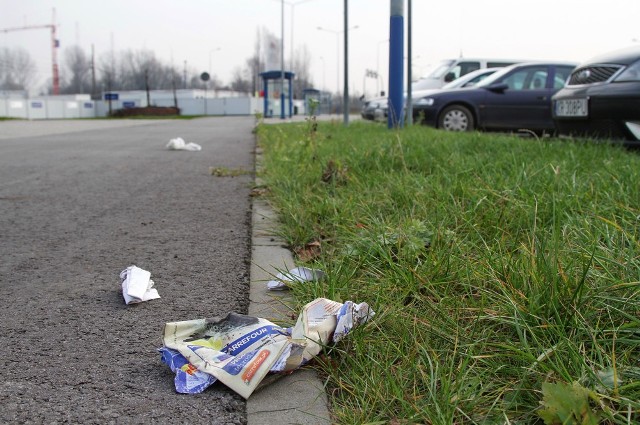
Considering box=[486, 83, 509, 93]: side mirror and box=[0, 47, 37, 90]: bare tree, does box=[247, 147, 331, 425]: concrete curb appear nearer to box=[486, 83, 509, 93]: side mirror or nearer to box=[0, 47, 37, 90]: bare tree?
box=[486, 83, 509, 93]: side mirror

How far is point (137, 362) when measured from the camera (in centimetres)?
188

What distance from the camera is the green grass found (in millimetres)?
1513

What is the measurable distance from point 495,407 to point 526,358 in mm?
188

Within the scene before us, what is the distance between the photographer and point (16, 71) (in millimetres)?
104000

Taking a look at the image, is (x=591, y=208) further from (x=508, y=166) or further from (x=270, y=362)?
(x=270, y=362)

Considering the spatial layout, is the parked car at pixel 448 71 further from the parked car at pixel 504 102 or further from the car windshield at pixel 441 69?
the parked car at pixel 504 102

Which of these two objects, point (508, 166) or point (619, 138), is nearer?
point (508, 166)

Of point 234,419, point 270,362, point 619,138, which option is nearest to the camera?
point 234,419

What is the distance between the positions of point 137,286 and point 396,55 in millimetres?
9369

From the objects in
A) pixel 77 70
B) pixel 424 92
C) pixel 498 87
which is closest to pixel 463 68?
pixel 424 92

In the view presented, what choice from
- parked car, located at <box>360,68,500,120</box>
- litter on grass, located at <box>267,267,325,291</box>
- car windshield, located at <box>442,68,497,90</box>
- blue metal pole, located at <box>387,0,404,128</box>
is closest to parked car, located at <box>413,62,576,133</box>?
blue metal pole, located at <box>387,0,404,128</box>

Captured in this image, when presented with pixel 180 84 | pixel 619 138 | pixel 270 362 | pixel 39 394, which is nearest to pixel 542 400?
pixel 270 362

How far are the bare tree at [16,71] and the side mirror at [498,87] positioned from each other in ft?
349

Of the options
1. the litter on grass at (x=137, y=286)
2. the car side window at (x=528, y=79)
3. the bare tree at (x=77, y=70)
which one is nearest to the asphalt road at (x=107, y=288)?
the litter on grass at (x=137, y=286)
